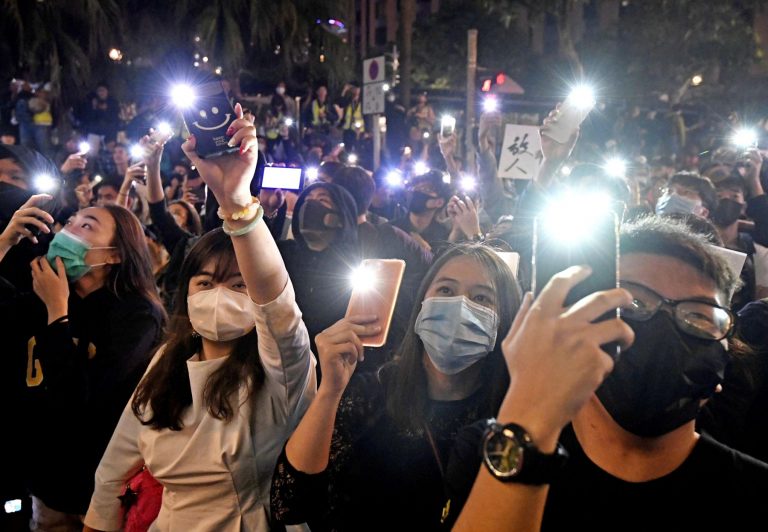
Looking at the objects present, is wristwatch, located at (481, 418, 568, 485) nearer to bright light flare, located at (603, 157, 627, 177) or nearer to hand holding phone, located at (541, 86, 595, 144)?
hand holding phone, located at (541, 86, 595, 144)

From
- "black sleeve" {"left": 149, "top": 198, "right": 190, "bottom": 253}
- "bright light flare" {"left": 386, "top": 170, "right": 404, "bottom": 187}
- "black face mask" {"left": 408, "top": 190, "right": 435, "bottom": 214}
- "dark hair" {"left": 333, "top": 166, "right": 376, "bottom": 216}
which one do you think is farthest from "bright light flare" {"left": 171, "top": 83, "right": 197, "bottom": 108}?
"bright light flare" {"left": 386, "top": 170, "right": 404, "bottom": 187}

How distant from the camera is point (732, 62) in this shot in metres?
33.0

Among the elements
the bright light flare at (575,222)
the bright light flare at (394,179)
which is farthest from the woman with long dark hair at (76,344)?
the bright light flare at (394,179)

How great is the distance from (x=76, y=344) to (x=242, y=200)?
76.5 inches

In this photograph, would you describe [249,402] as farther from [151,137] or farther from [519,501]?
[151,137]

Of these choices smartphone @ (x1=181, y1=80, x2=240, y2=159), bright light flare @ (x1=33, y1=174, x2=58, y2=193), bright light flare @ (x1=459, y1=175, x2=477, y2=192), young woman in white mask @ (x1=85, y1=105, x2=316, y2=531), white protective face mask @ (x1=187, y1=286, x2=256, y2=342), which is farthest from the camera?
bright light flare @ (x1=459, y1=175, x2=477, y2=192)

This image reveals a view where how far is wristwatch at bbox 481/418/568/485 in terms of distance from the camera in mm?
1123

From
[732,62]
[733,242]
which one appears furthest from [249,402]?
[732,62]

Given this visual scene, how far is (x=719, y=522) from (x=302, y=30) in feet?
47.2

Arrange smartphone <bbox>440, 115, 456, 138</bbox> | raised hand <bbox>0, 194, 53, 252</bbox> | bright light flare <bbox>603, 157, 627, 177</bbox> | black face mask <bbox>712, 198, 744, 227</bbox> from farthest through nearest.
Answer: smartphone <bbox>440, 115, 456, 138</bbox>
black face mask <bbox>712, 198, 744, 227</bbox>
bright light flare <bbox>603, 157, 627, 177</bbox>
raised hand <bbox>0, 194, 53, 252</bbox>

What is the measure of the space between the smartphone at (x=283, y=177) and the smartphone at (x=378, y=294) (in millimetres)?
3738

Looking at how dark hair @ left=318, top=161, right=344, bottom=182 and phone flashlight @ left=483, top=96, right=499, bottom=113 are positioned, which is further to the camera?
dark hair @ left=318, top=161, right=344, bottom=182

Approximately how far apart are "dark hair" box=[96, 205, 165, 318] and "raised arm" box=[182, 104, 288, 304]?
5.83ft

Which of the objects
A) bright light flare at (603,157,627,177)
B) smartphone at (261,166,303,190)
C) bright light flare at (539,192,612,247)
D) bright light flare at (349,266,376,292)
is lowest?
bright light flare at (349,266,376,292)
